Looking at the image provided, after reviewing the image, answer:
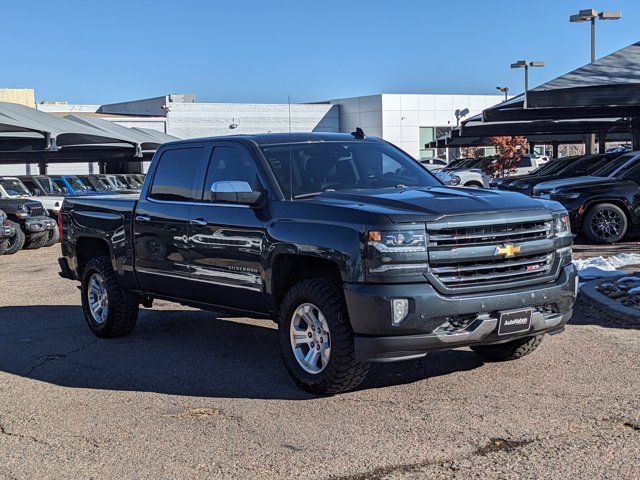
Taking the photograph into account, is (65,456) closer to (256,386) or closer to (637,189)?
(256,386)

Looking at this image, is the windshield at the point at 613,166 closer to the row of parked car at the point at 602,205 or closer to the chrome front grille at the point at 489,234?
the row of parked car at the point at 602,205

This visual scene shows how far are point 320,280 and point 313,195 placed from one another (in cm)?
88

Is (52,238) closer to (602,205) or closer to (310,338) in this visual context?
(602,205)

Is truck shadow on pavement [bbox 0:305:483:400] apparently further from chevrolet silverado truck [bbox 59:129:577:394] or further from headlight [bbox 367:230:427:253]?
headlight [bbox 367:230:427:253]

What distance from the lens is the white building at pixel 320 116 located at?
59000 millimetres

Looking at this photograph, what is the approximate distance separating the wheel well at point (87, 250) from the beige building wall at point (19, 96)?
6407 cm

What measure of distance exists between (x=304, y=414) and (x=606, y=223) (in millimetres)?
11584

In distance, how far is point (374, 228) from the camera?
587 cm

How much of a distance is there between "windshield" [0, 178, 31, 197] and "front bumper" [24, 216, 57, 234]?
7.62ft

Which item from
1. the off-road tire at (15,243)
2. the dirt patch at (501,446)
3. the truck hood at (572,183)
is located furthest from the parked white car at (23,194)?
the dirt patch at (501,446)

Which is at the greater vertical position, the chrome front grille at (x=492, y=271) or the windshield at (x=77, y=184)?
the windshield at (x=77, y=184)

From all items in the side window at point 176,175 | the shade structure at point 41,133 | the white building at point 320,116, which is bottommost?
the side window at point 176,175

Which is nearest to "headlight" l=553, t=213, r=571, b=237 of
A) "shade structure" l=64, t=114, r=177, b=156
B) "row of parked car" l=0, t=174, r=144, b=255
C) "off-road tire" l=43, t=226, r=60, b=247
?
"row of parked car" l=0, t=174, r=144, b=255

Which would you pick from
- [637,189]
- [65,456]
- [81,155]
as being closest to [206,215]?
[65,456]
